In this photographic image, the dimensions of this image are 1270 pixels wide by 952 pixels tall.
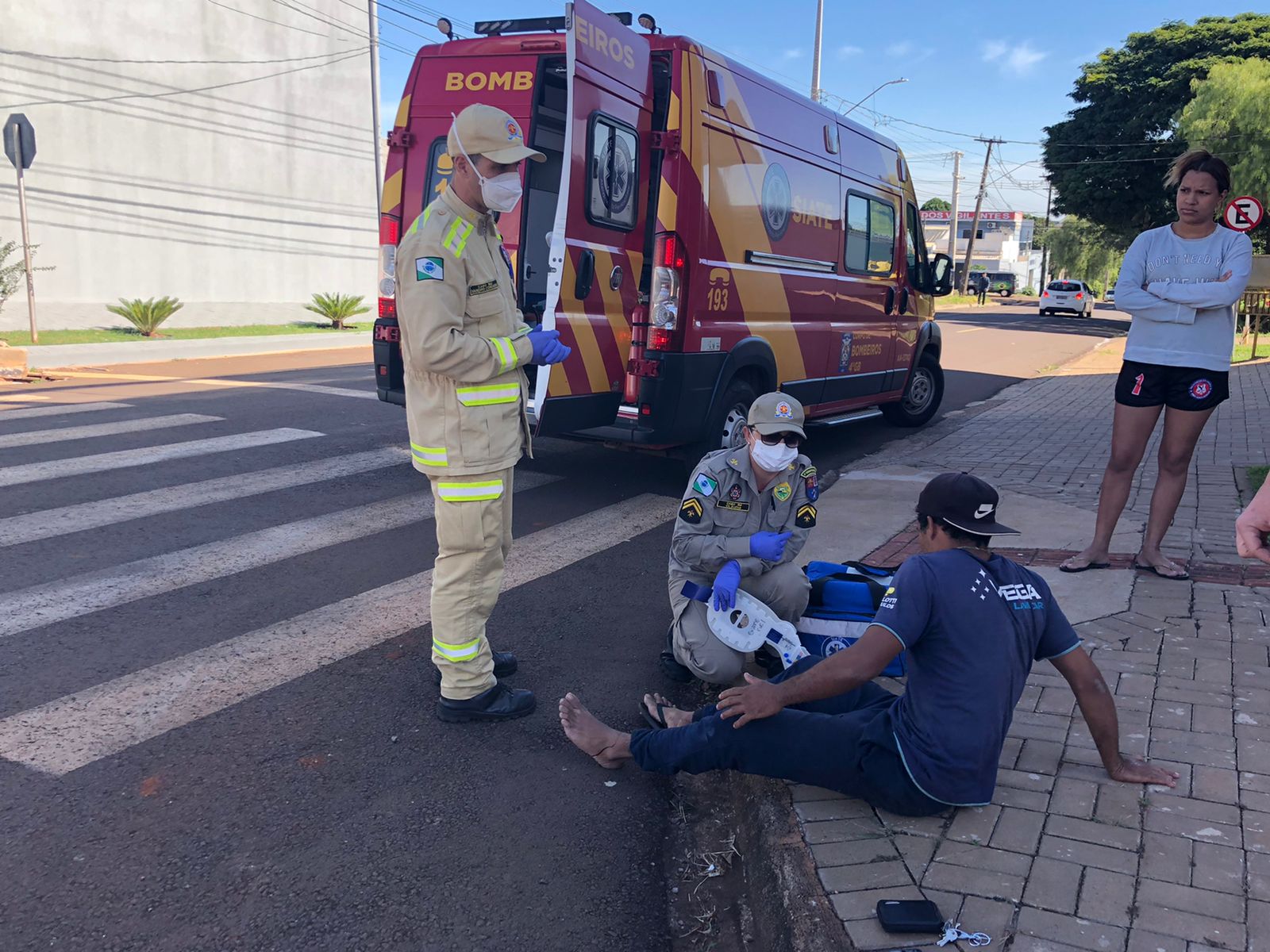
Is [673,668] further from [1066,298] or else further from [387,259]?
[1066,298]

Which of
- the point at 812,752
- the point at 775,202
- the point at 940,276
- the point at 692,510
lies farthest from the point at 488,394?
the point at 940,276

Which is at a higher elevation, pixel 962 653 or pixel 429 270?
pixel 429 270

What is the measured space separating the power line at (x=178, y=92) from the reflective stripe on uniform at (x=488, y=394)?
60.0 feet

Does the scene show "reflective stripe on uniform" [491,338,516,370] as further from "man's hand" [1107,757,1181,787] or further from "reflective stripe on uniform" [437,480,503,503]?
"man's hand" [1107,757,1181,787]

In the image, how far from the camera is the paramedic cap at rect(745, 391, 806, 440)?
3.96m

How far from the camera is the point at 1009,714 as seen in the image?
2816 mm

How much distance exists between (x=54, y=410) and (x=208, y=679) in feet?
21.9

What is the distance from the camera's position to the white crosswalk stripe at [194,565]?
4.59 metres

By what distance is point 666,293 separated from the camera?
6.32m

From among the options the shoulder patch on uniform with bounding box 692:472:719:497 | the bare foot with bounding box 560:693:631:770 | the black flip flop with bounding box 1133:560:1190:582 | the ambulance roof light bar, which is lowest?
the bare foot with bounding box 560:693:631:770

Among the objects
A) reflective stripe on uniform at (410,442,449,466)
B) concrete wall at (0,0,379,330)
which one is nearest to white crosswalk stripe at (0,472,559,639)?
reflective stripe on uniform at (410,442,449,466)

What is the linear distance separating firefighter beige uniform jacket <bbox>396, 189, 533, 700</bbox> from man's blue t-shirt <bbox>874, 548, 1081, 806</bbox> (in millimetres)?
1490

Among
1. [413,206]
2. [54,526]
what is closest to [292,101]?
[413,206]

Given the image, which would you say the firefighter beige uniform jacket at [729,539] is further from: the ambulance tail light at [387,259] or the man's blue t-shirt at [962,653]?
the ambulance tail light at [387,259]
